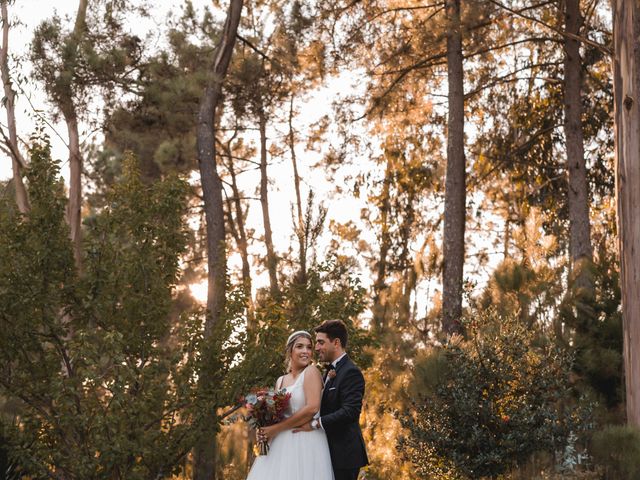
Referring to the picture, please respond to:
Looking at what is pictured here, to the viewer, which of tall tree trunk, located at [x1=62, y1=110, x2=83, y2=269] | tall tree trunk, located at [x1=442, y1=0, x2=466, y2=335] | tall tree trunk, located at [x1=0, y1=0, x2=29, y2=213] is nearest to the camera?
tall tree trunk, located at [x1=442, y1=0, x2=466, y2=335]

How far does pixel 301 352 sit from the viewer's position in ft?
20.7

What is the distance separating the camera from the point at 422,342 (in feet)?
46.5

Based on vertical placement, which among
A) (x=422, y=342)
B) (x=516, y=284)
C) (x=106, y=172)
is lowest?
(x=422, y=342)

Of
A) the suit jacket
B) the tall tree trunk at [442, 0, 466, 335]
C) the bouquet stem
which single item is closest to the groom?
the suit jacket

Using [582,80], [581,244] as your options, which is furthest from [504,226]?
[581,244]

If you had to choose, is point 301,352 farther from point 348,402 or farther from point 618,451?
point 618,451

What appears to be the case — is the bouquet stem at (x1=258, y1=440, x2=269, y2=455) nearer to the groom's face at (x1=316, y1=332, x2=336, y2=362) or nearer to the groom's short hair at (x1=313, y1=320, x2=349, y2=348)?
the groom's face at (x1=316, y1=332, x2=336, y2=362)

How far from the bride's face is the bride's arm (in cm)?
13

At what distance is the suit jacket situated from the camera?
20.0 ft

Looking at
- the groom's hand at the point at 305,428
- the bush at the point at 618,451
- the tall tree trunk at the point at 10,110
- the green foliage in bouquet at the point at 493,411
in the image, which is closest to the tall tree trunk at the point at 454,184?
the green foliage in bouquet at the point at 493,411

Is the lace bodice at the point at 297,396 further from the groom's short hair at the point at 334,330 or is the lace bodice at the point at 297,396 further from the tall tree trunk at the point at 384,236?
the tall tree trunk at the point at 384,236

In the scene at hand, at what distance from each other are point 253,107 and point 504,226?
8494 mm

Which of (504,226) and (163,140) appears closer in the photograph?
(163,140)

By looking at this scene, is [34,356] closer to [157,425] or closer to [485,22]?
[157,425]
